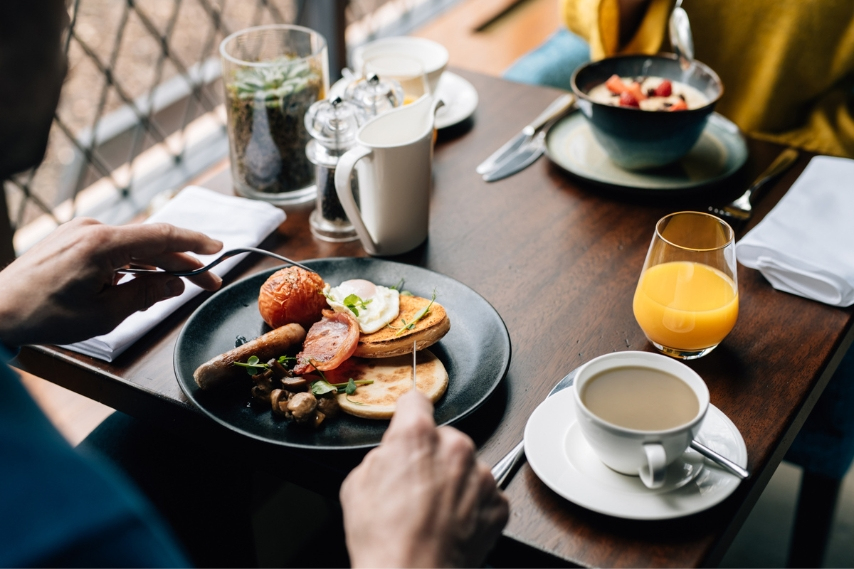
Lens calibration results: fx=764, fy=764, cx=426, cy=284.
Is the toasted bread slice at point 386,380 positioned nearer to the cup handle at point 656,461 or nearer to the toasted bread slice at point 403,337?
the toasted bread slice at point 403,337

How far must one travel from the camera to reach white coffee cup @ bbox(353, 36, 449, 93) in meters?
1.64

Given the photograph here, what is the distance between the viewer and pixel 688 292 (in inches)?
41.8

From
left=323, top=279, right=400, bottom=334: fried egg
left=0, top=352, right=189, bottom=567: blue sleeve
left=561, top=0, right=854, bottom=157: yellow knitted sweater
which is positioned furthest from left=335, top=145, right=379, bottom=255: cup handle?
left=561, top=0, right=854, bottom=157: yellow knitted sweater

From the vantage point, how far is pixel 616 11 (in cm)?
→ 187

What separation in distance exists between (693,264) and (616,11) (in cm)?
104

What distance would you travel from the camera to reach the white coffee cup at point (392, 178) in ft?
3.98

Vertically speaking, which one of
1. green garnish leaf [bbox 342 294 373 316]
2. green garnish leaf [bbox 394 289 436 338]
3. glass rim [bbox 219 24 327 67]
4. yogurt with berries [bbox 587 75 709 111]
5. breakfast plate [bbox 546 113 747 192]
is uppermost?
glass rim [bbox 219 24 327 67]

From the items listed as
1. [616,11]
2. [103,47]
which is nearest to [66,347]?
[616,11]

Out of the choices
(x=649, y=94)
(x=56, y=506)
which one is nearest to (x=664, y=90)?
(x=649, y=94)

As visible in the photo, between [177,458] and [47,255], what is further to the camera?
[177,458]

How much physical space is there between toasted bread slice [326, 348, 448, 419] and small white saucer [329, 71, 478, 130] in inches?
29.5

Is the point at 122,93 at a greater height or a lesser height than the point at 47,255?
lesser

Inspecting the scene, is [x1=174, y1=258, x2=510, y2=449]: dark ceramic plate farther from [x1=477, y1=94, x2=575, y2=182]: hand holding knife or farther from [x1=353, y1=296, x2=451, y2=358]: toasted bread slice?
[x1=477, y1=94, x2=575, y2=182]: hand holding knife

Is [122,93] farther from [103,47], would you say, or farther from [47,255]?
[47,255]
